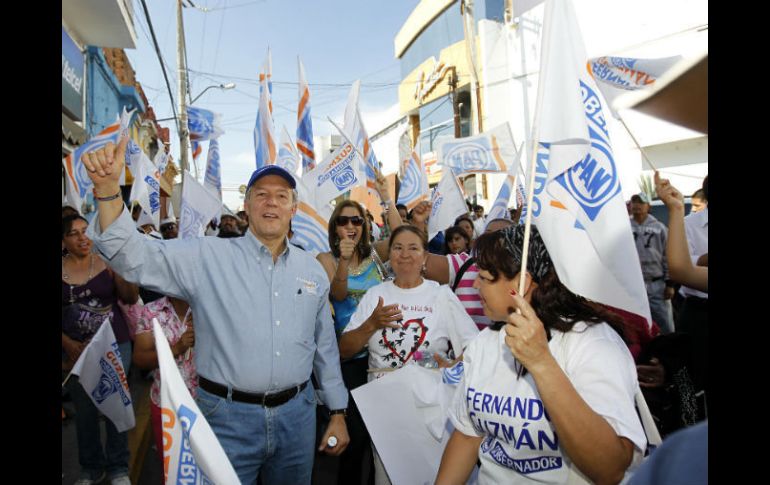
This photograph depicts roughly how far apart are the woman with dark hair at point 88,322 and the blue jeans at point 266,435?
173cm

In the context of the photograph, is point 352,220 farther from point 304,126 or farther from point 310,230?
point 304,126

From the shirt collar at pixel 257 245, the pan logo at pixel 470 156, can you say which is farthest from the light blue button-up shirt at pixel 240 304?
the pan logo at pixel 470 156

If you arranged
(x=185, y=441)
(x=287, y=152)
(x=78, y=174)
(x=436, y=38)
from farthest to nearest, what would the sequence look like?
(x=436, y=38), (x=287, y=152), (x=78, y=174), (x=185, y=441)

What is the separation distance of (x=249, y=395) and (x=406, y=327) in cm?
118

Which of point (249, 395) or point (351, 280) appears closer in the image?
point (249, 395)

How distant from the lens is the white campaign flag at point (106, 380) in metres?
3.32

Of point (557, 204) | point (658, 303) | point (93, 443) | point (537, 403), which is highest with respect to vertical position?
point (557, 204)

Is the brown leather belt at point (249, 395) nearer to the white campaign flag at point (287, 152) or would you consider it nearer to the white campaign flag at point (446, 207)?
the white campaign flag at point (446, 207)

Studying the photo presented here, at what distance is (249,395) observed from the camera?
7.61 ft

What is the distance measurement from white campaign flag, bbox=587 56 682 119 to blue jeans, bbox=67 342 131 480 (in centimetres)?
457

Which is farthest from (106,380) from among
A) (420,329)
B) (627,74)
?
(627,74)

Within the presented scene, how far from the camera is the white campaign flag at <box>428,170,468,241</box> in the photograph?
653 cm
